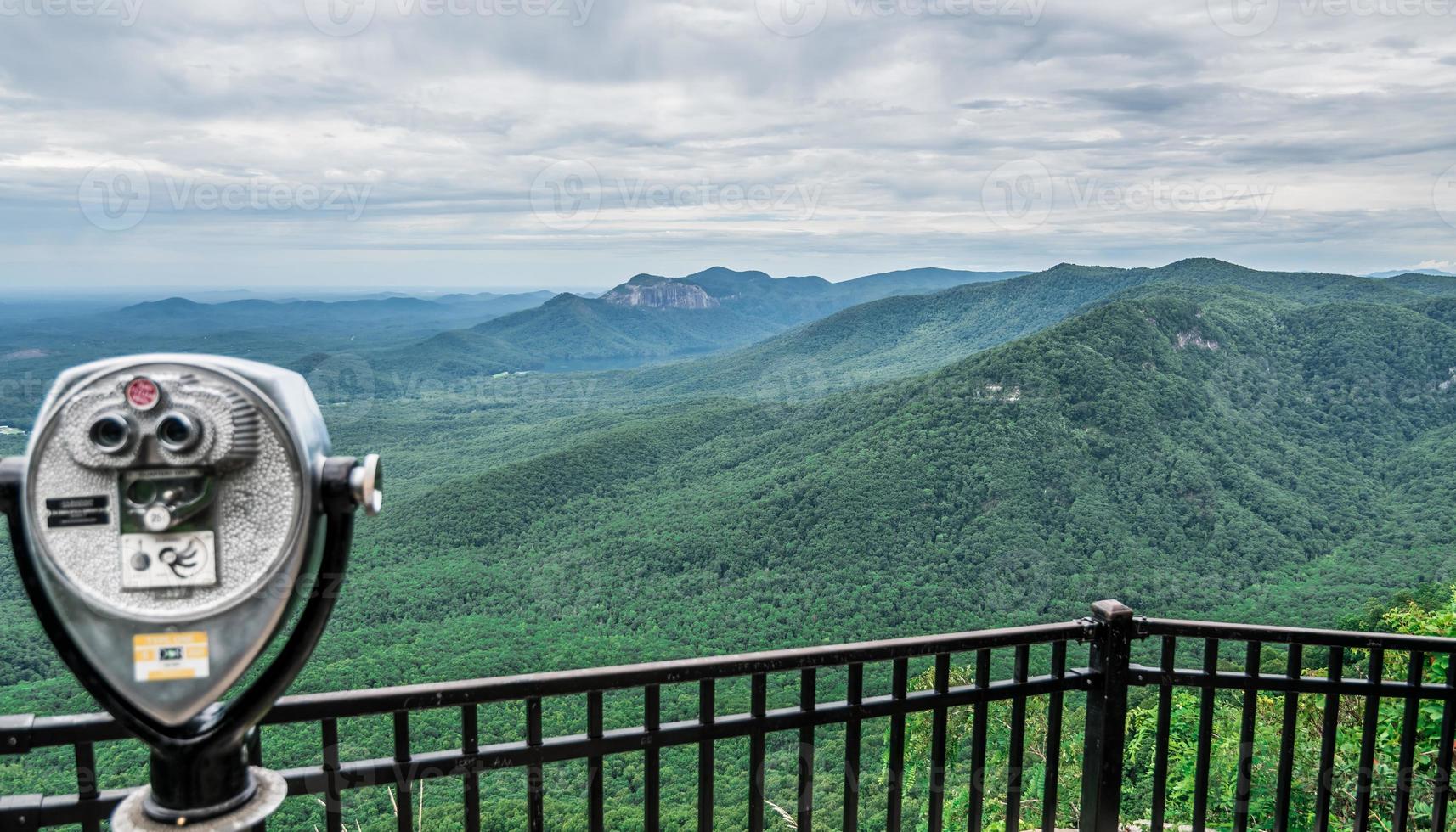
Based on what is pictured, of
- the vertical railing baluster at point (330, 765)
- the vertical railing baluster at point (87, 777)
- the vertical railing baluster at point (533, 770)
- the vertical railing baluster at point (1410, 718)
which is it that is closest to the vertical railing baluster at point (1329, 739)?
the vertical railing baluster at point (1410, 718)

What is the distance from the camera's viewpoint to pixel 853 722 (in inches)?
94.0

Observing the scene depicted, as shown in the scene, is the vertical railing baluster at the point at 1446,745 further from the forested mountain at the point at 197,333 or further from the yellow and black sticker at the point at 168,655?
the forested mountain at the point at 197,333

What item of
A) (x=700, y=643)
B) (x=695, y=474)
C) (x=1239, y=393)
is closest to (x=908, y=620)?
(x=700, y=643)

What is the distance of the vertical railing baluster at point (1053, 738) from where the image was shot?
8.36ft

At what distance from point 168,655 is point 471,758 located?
2.64ft

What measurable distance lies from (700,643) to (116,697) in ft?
95.6

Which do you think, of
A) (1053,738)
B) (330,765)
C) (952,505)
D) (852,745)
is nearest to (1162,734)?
(1053,738)

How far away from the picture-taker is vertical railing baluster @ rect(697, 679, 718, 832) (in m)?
2.14

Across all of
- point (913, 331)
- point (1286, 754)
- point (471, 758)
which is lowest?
point (913, 331)

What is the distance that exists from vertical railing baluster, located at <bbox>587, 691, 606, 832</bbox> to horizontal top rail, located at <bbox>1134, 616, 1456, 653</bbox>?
4.75 ft

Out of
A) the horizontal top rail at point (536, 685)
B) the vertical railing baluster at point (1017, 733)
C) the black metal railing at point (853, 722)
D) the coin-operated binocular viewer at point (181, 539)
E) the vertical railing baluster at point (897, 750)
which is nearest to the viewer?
the coin-operated binocular viewer at point (181, 539)

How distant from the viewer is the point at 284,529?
4.54 feet

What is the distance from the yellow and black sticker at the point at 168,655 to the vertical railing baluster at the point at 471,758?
2.11ft

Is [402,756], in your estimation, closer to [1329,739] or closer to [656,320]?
[1329,739]
